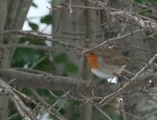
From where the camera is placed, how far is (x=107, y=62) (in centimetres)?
437

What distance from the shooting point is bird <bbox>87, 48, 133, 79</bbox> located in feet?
13.8

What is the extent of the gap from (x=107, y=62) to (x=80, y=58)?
0.60m

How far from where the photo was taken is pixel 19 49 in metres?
5.22

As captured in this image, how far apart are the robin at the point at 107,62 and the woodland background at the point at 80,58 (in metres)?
0.09

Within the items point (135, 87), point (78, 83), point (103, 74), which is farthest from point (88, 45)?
point (135, 87)

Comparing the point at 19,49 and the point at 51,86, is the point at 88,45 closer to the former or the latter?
the point at 51,86

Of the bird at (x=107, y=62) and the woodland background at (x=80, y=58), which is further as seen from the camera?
the bird at (x=107, y=62)

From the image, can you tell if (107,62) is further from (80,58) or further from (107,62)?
(80,58)

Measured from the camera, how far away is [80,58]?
12.5 feet

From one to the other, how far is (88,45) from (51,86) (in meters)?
0.45

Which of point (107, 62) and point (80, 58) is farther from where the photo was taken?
point (107, 62)

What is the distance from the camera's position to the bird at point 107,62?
4.21 metres

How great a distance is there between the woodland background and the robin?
0.09 meters

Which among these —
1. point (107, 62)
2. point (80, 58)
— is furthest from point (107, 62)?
point (80, 58)
